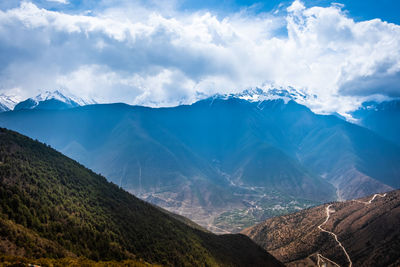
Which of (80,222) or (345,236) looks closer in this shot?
(80,222)

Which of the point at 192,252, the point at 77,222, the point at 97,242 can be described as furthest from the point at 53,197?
the point at 192,252

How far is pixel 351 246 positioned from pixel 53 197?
137696 mm

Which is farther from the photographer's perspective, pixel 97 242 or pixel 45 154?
pixel 45 154

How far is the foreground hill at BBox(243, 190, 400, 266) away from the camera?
13688cm

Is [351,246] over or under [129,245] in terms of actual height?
over

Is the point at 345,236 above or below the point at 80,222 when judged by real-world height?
above

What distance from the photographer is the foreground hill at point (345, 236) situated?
449 feet

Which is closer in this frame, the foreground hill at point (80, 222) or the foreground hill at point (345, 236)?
the foreground hill at point (80, 222)

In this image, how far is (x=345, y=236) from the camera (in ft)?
513

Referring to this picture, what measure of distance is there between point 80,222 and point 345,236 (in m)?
136

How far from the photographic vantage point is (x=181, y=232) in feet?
396

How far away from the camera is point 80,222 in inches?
3223

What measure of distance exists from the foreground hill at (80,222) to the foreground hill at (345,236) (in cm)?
3212

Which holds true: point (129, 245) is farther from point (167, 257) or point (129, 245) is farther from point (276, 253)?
point (276, 253)
